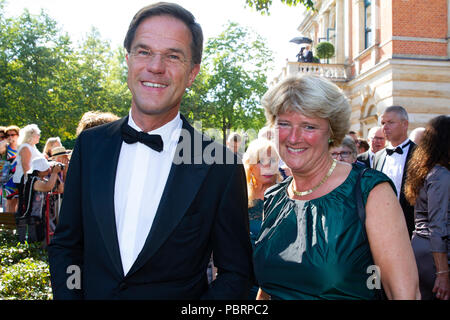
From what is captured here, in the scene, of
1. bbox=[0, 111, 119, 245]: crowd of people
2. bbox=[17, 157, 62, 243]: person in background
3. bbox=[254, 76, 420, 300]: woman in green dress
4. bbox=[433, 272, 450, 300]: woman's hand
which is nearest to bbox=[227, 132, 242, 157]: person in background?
bbox=[0, 111, 119, 245]: crowd of people

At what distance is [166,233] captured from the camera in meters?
1.72

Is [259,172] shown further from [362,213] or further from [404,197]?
[404,197]

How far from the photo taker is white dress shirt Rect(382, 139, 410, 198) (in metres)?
5.68

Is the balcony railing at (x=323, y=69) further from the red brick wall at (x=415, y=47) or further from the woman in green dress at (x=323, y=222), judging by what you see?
the woman in green dress at (x=323, y=222)

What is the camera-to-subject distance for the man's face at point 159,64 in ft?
6.26

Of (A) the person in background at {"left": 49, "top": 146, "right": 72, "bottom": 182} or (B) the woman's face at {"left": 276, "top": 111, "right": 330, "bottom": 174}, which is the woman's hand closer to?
(B) the woman's face at {"left": 276, "top": 111, "right": 330, "bottom": 174}

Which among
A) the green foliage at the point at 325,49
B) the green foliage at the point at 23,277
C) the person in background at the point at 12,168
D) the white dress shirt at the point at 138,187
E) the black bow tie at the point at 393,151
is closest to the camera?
the white dress shirt at the point at 138,187

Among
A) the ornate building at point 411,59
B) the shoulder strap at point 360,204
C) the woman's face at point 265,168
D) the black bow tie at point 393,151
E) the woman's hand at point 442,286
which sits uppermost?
the ornate building at point 411,59

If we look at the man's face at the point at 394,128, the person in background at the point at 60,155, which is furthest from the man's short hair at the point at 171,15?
the person in background at the point at 60,155

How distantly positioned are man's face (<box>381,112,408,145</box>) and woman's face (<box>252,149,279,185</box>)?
2.71 meters

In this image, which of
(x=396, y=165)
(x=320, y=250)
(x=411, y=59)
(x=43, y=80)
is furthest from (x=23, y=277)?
(x=43, y=80)

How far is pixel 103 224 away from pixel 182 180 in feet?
1.32

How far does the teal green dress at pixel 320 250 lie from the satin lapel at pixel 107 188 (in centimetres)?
86
